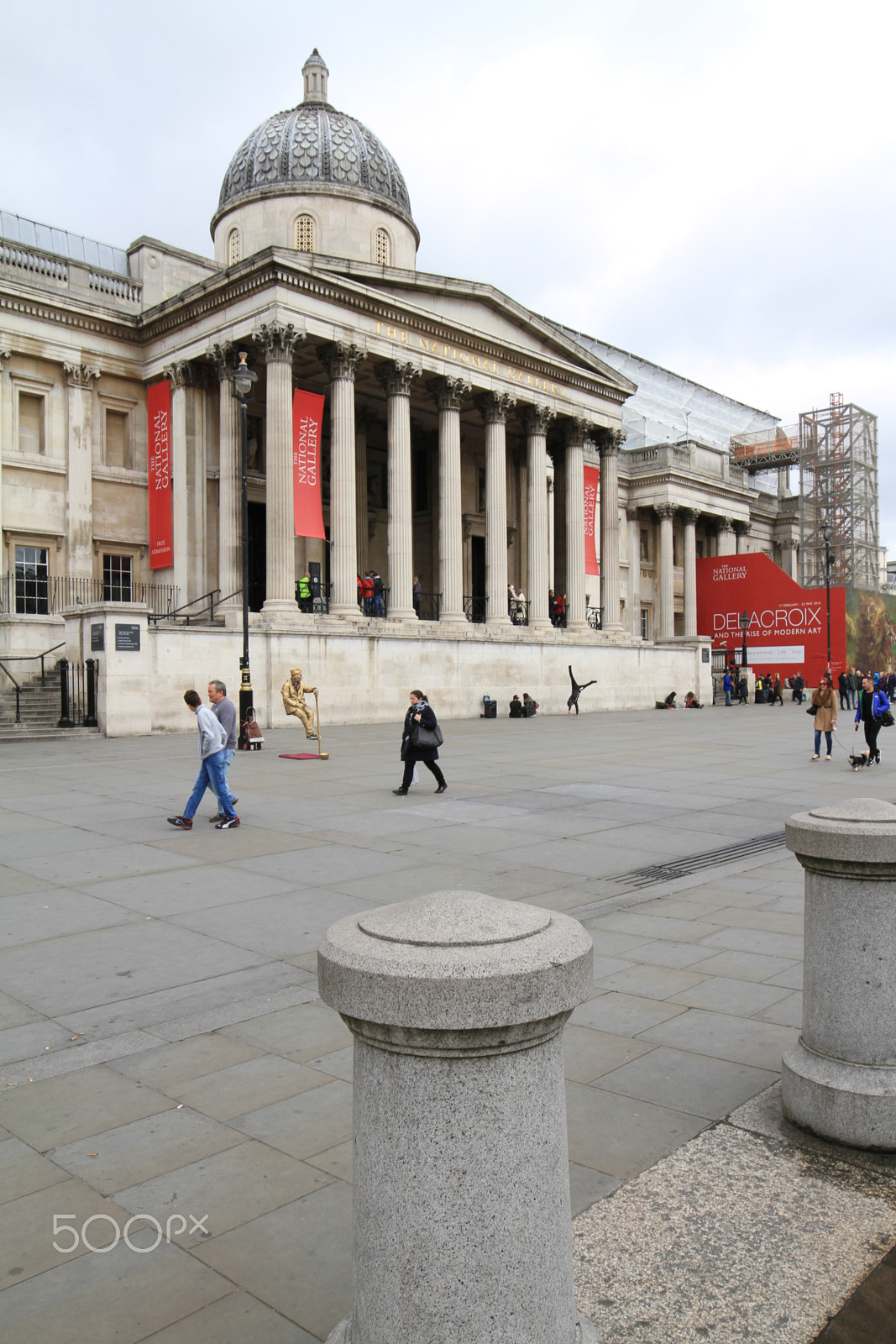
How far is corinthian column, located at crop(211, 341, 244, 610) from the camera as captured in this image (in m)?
31.8

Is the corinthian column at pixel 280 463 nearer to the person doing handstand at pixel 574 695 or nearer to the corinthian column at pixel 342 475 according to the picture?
the corinthian column at pixel 342 475

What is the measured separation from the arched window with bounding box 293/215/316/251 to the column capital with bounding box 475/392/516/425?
866cm

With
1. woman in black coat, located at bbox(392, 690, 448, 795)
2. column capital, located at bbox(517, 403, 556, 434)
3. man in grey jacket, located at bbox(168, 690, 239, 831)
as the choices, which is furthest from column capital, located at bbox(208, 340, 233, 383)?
man in grey jacket, located at bbox(168, 690, 239, 831)

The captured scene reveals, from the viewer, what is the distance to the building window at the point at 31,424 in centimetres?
3173

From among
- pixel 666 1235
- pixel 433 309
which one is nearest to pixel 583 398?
pixel 433 309

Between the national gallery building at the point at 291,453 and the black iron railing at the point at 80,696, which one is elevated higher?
the national gallery building at the point at 291,453

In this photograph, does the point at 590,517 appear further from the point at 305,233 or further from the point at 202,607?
the point at 202,607

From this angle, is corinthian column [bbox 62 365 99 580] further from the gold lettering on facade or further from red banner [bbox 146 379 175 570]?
the gold lettering on facade

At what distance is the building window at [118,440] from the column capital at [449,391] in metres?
11.3

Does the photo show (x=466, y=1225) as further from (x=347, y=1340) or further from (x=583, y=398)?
(x=583, y=398)

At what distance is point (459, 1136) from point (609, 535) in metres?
43.1

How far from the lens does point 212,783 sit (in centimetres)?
1073

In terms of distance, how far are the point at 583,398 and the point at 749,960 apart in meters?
38.7

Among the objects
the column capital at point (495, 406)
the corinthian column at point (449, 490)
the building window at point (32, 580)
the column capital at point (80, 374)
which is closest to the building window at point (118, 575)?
the building window at point (32, 580)
